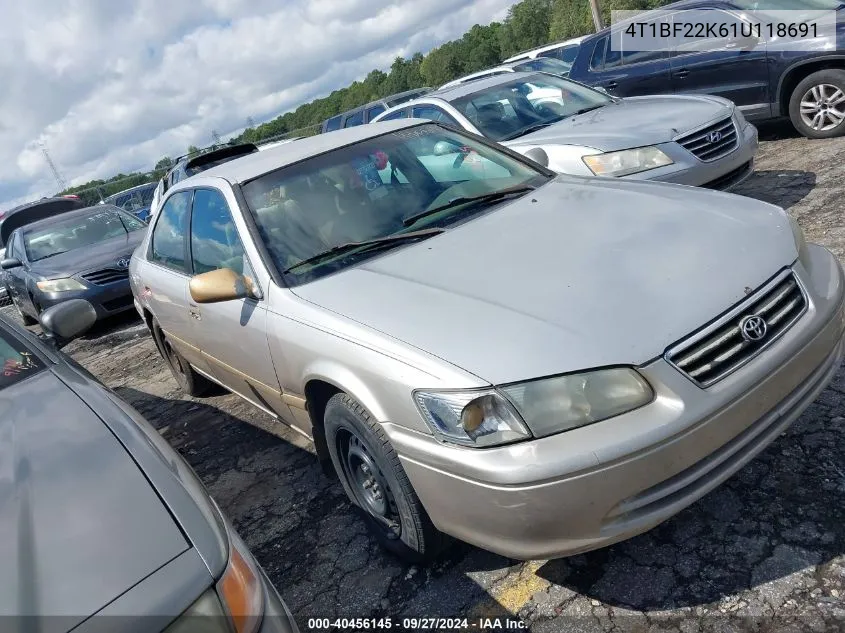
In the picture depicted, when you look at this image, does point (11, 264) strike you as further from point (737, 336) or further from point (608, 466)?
point (737, 336)

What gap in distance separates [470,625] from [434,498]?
47 centimetres

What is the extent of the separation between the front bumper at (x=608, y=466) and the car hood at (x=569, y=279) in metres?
0.19

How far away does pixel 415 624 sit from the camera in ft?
7.55

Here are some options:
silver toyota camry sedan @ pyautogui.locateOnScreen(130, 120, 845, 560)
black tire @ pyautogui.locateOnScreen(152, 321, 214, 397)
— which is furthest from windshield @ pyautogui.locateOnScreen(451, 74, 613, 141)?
black tire @ pyautogui.locateOnScreen(152, 321, 214, 397)

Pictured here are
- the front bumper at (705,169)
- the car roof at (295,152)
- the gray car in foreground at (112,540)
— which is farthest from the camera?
the front bumper at (705,169)

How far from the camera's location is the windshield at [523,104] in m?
6.18

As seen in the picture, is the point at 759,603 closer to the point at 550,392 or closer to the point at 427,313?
the point at 550,392

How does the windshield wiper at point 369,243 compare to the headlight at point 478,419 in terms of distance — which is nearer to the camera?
the headlight at point 478,419

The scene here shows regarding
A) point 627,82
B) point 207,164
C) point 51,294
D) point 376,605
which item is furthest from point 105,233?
point 376,605

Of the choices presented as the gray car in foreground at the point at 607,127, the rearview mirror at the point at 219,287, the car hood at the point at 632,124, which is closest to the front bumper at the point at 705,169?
the gray car in foreground at the point at 607,127

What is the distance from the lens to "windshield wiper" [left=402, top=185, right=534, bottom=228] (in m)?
3.02

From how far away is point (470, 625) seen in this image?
223 cm

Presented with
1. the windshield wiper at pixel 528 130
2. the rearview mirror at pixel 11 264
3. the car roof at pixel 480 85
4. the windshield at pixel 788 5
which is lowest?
the windshield wiper at pixel 528 130

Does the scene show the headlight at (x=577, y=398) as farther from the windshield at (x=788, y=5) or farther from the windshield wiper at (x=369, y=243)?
the windshield at (x=788, y=5)
